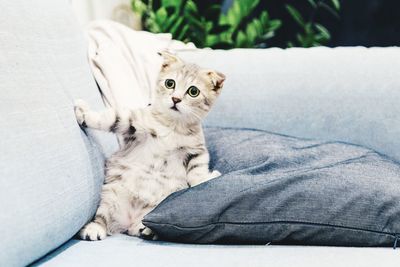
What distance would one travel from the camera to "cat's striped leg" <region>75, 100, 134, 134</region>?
1058mm

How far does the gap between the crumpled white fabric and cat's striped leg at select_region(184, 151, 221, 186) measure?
0.29 m

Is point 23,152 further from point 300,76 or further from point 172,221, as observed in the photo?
point 300,76

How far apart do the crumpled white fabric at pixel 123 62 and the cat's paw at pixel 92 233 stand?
0.40 meters

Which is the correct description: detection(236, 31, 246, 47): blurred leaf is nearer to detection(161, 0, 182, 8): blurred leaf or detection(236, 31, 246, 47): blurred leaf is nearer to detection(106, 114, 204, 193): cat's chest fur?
detection(161, 0, 182, 8): blurred leaf

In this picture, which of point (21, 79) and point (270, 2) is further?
point (270, 2)

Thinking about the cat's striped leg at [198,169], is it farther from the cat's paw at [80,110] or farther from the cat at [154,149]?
the cat's paw at [80,110]

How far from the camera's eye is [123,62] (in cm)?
147

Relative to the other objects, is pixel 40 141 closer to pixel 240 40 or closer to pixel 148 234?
pixel 148 234

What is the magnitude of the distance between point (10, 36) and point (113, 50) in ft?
1.79

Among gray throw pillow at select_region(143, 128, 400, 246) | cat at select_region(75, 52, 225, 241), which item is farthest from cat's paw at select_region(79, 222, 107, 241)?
gray throw pillow at select_region(143, 128, 400, 246)

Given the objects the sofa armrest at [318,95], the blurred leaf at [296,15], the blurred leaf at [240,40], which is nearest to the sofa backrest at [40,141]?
the sofa armrest at [318,95]

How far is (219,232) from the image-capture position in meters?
0.98

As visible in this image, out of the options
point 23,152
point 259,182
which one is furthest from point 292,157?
point 23,152

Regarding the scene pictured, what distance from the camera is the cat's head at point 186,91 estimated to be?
3.89 ft
